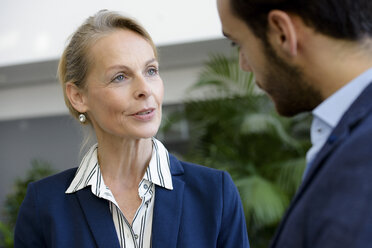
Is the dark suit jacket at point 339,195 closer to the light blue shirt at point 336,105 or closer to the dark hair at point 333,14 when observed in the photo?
the light blue shirt at point 336,105

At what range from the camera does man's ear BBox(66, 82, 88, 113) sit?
1900 mm

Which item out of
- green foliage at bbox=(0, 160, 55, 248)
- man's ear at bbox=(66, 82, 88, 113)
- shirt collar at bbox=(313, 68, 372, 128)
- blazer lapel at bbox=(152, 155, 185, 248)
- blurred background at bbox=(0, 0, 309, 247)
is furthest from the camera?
green foliage at bbox=(0, 160, 55, 248)

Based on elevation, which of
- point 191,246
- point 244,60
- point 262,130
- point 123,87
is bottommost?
point 262,130

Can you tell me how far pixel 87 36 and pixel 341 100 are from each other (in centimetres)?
115

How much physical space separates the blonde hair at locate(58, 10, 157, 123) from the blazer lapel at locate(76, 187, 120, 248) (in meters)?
0.42

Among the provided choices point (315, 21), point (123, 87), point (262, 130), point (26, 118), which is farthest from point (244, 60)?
point (26, 118)

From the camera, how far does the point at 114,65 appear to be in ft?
5.75

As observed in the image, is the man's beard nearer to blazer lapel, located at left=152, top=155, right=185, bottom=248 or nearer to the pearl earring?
blazer lapel, located at left=152, top=155, right=185, bottom=248

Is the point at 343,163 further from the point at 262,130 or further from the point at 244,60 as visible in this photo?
the point at 262,130

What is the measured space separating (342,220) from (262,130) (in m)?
3.51

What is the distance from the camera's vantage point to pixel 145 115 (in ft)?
5.72

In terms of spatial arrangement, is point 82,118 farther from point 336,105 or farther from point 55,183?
point 336,105

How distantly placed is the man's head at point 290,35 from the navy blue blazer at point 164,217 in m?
0.78

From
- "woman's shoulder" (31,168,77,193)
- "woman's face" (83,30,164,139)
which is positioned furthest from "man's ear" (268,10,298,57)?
"woman's shoulder" (31,168,77,193)
